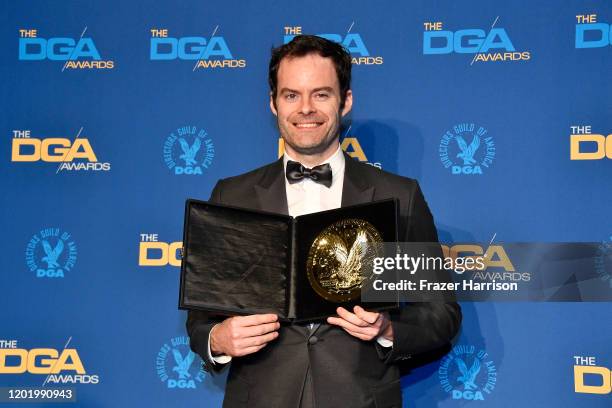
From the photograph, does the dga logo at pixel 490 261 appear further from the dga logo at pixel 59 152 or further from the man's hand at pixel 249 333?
the dga logo at pixel 59 152

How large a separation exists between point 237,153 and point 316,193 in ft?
2.29

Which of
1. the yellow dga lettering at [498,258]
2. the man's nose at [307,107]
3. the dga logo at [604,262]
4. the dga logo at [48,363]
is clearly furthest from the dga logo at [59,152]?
the dga logo at [604,262]

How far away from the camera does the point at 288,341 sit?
2.18 m

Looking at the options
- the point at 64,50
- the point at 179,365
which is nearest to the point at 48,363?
the point at 179,365

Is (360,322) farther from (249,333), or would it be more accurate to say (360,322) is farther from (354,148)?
(354,148)

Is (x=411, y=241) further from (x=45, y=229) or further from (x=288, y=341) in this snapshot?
(x=45, y=229)

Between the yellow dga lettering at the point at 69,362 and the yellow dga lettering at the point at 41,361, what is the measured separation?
0.03 metres

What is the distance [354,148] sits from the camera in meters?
2.97

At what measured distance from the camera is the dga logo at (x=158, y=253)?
9.80 ft

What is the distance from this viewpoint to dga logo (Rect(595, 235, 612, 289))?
2.74 meters

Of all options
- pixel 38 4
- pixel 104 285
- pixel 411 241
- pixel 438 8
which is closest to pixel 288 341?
pixel 411 241

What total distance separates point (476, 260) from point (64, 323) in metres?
1.67

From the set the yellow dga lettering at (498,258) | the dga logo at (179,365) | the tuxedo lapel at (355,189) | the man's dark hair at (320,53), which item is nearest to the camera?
the tuxedo lapel at (355,189)

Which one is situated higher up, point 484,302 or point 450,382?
point 484,302
